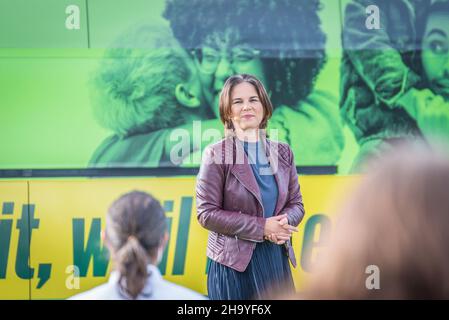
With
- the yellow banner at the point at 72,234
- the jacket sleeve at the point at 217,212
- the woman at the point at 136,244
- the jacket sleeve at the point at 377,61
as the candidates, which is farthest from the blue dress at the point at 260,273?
the jacket sleeve at the point at 377,61

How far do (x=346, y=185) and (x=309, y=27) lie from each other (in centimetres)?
91

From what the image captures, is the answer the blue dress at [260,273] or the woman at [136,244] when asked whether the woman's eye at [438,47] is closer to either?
the blue dress at [260,273]

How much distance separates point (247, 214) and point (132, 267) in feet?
2.42

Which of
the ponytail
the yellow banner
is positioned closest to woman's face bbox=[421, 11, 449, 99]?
the yellow banner

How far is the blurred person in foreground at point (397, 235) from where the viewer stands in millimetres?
1477

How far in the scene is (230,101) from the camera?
3332mm

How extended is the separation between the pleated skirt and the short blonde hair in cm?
64

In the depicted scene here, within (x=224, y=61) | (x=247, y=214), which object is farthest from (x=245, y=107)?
(x=247, y=214)

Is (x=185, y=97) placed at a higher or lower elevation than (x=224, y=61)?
lower

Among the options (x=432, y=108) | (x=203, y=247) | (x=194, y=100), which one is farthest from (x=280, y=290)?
(x=432, y=108)

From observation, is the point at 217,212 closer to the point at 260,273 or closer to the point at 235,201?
the point at 235,201

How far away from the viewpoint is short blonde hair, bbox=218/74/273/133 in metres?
3.33

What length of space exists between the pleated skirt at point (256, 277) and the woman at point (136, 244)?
560mm
